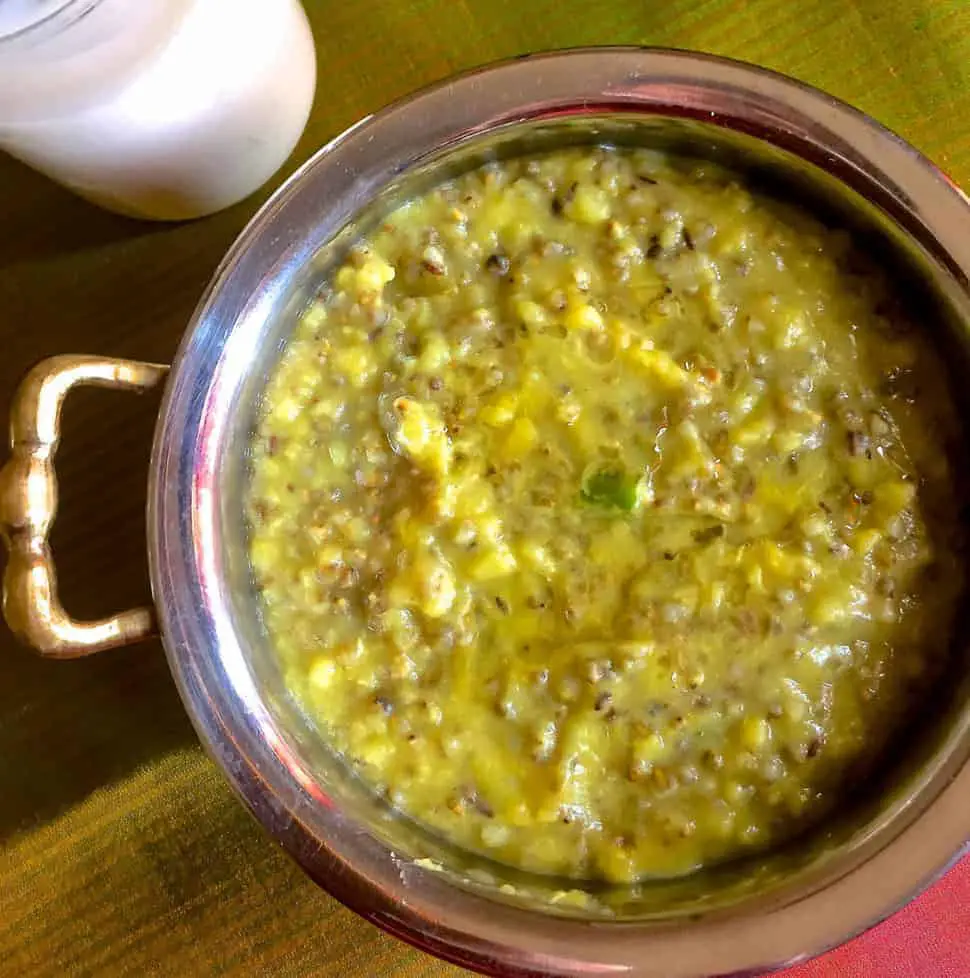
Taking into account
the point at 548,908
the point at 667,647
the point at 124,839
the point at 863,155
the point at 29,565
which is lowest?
the point at 124,839

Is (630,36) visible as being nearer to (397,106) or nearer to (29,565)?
(397,106)

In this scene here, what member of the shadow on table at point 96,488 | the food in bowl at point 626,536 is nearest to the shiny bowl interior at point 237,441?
the food in bowl at point 626,536

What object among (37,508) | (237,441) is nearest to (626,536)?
(237,441)

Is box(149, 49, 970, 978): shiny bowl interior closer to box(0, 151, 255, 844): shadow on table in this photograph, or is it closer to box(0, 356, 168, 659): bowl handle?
box(0, 356, 168, 659): bowl handle

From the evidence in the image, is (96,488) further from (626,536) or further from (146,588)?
(626,536)

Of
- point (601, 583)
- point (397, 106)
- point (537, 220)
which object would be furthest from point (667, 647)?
point (397, 106)

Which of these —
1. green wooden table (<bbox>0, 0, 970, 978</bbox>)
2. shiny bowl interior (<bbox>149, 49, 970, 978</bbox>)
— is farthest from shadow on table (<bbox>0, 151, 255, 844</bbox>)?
shiny bowl interior (<bbox>149, 49, 970, 978</bbox>)
